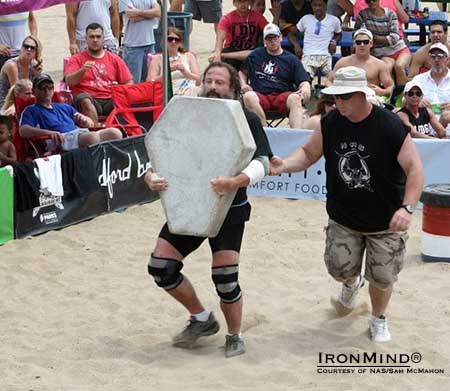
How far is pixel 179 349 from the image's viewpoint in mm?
6215

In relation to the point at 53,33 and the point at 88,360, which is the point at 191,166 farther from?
the point at 53,33

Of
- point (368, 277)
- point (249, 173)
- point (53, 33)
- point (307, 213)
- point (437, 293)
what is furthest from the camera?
point (53, 33)

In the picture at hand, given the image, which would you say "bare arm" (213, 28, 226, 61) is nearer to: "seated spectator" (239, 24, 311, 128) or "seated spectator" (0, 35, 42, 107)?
→ "seated spectator" (239, 24, 311, 128)

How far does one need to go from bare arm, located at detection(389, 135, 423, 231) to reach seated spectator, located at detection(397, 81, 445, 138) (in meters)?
4.29

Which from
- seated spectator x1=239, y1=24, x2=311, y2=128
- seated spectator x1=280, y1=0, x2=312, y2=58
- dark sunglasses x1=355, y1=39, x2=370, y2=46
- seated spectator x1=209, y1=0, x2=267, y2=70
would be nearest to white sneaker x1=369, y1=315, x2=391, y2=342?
seated spectator x1=239, y1=24, x2=311, y2=128

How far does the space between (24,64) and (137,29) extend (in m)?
1.90

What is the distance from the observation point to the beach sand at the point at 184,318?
575 centimetres

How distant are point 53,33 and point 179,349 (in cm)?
1450

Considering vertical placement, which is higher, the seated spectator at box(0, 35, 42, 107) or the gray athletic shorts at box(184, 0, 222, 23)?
the gray athletic shorts at box(184, 0, 222, 23)

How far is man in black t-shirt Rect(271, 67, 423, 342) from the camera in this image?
5.82 m

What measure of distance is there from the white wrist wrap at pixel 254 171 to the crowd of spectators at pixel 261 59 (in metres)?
3.98

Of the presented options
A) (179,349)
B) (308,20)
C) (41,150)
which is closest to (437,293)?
(179,349)

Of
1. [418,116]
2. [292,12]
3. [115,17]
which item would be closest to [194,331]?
[418,116]

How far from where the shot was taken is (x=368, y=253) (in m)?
6.13
